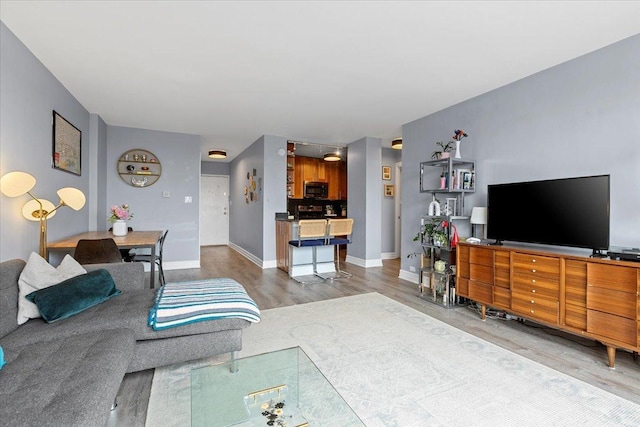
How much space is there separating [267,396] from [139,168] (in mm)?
5130

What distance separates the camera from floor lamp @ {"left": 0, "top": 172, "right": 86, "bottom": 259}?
2322 mm

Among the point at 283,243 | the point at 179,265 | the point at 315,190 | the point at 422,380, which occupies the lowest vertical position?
the point at 422,380

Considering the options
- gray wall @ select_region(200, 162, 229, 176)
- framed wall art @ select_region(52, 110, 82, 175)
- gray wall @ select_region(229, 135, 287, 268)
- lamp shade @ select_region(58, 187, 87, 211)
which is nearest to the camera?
lamp shade @ select_region(58, 187, 87, 211)

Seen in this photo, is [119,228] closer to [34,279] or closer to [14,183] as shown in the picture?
[14,183]

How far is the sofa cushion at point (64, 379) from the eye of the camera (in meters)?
1.06

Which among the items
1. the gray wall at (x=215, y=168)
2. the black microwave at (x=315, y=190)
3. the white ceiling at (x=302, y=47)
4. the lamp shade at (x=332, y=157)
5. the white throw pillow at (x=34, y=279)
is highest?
the white ceiling at (x=302, y=47)

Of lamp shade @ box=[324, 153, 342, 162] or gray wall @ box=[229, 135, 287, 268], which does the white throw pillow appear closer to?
gray wall @ box=[229, 135, 287, 268]

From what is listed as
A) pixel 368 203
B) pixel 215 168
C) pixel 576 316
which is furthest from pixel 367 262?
pixel 215 168

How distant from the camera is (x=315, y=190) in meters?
8.16

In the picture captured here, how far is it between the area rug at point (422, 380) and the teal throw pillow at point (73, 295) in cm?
68

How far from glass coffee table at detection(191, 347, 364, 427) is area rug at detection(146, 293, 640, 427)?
11 cm

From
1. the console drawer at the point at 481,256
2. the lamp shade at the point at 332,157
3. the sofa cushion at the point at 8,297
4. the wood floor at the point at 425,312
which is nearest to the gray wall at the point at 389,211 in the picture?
the wood floor at the point at 425,312

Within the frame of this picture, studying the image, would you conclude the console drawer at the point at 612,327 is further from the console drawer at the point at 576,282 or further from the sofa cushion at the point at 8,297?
the sofa cushion at the point at 8,297

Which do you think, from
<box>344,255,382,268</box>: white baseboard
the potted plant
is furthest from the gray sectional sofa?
<box>344,255,382,268</box>: white baseboard
